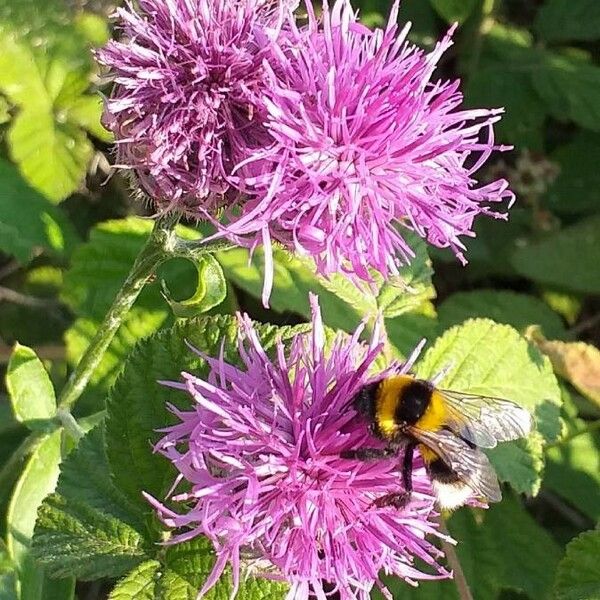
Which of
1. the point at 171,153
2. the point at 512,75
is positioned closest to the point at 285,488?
the point at 171,153

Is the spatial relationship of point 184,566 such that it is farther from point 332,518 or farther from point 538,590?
point 538,590

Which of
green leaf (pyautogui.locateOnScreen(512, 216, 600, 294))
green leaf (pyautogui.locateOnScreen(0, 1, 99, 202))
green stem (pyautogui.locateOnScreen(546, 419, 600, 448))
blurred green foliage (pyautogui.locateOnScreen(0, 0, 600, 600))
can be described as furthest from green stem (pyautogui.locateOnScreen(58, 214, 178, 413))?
green leaf (pyautogui.locateOnScreen(512, 216, 600, 294))

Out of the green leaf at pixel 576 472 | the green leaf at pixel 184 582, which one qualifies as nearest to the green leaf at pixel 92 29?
the green leaf at pixel 184 582

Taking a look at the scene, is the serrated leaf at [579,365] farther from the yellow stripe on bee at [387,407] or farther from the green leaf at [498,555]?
the yellow stripe on bee at [387,407]

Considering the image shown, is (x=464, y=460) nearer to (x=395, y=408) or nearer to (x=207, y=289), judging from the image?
(x=395, y=408)

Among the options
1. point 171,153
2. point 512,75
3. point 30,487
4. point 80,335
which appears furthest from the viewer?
point 512,75
